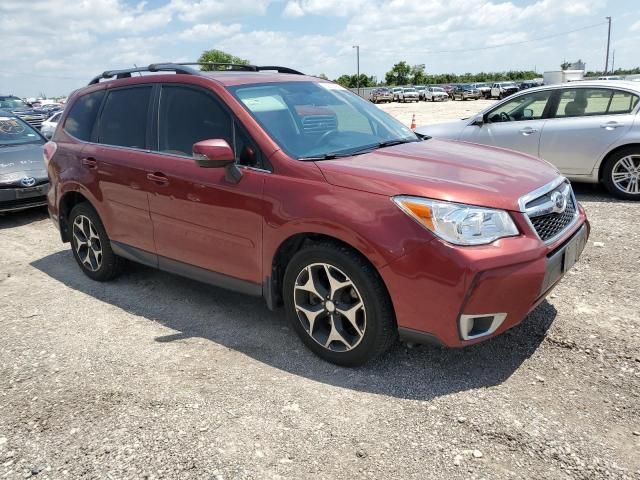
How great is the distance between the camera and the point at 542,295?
3061mm

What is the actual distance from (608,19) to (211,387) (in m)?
94.4

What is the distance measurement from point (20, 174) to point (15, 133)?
5.38 feet

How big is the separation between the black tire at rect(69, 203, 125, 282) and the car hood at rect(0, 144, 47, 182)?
317 centimetres

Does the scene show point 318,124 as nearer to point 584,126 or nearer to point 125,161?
point 125,161

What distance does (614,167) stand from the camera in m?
7.17

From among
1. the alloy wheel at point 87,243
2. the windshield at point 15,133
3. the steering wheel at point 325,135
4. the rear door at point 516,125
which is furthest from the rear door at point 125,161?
the rear door at point 516,125

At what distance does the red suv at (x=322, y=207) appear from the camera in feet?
9.39

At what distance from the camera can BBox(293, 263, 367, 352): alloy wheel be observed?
3.17 m

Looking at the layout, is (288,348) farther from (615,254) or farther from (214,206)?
(615,254)

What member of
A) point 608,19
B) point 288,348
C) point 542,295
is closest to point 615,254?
point 542,295

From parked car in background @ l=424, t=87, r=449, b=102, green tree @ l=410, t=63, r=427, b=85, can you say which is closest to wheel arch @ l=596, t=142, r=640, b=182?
parked car in background @ l=424, t=87, r=449, b=102

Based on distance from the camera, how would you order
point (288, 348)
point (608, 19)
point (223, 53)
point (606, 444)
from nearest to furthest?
point (606, 444) < point (288, 348) < point (608, 19) < point (223, 53)

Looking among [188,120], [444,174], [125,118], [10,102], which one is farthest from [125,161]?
[10,102]

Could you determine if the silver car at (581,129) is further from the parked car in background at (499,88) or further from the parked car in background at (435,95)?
the parked car in background at (435,95)
